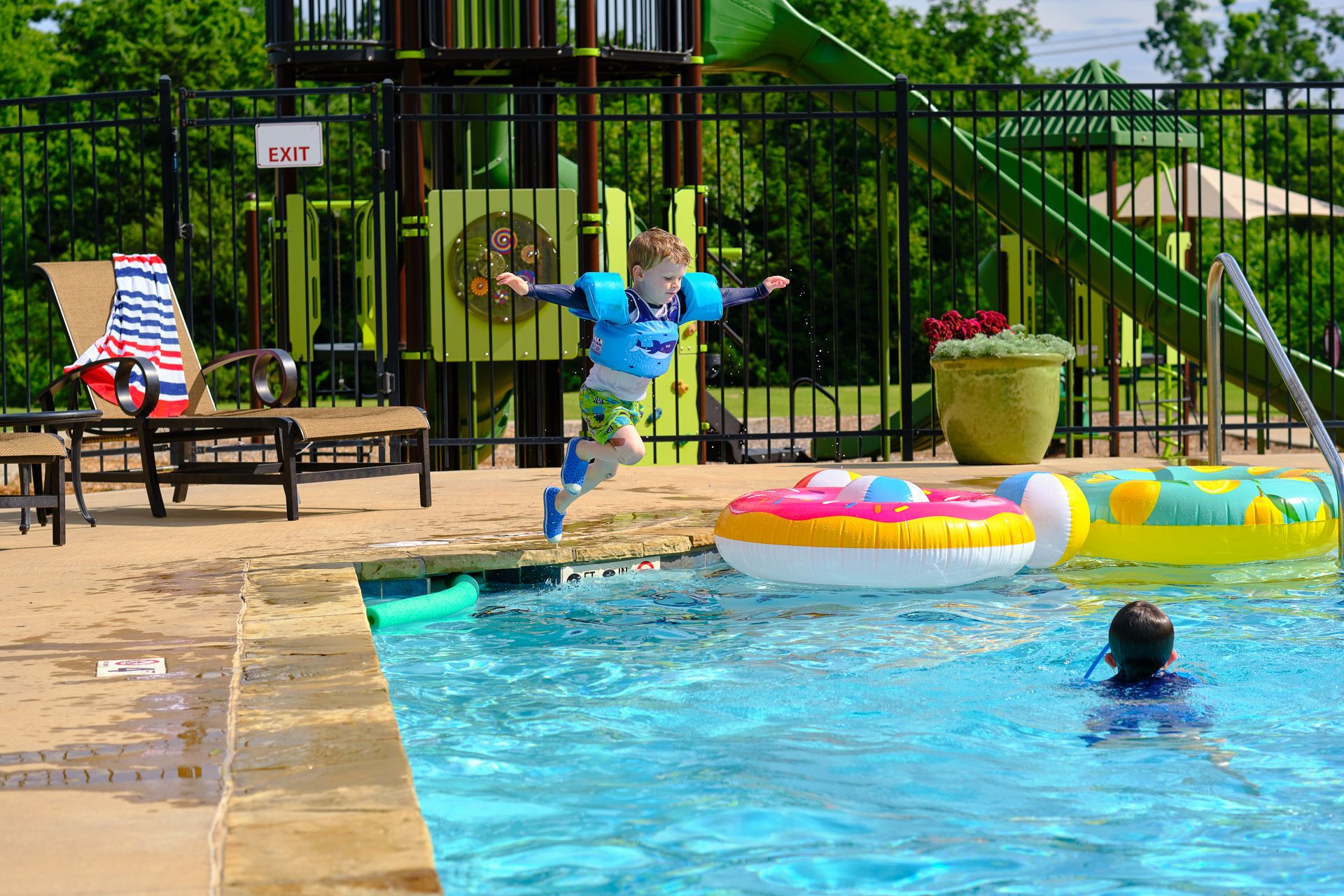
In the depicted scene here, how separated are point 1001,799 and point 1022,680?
3.78 ft

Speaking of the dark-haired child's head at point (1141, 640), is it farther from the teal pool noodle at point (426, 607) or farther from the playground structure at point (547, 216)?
the playground structure at point (547, 216)

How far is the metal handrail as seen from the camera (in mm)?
5703

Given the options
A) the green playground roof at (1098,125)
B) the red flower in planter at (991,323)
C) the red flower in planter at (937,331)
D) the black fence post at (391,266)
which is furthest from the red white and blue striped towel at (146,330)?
the green playground roof at (1098,125)

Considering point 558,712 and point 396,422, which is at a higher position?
point 396,422

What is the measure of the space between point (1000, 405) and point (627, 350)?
3.70 metres

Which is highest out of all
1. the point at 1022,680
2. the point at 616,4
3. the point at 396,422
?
the point at 616,4

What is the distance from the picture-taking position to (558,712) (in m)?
3.97

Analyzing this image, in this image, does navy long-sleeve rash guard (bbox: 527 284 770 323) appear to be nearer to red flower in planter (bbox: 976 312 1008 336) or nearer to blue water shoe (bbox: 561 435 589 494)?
blue water shoe (bbox: 561 435 589 494)

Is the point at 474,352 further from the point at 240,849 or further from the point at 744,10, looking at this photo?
the point at 240,849

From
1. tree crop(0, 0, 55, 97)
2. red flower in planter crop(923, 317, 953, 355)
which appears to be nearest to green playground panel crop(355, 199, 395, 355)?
red flower in planter crop(923, 317, 953, 355)

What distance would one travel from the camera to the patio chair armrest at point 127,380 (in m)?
6.49

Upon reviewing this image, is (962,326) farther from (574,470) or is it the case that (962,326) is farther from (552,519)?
(552,519)

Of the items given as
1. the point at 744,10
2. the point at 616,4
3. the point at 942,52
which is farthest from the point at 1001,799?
the point at 942,52

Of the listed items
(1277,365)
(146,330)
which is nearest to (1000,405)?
(1277,365)
